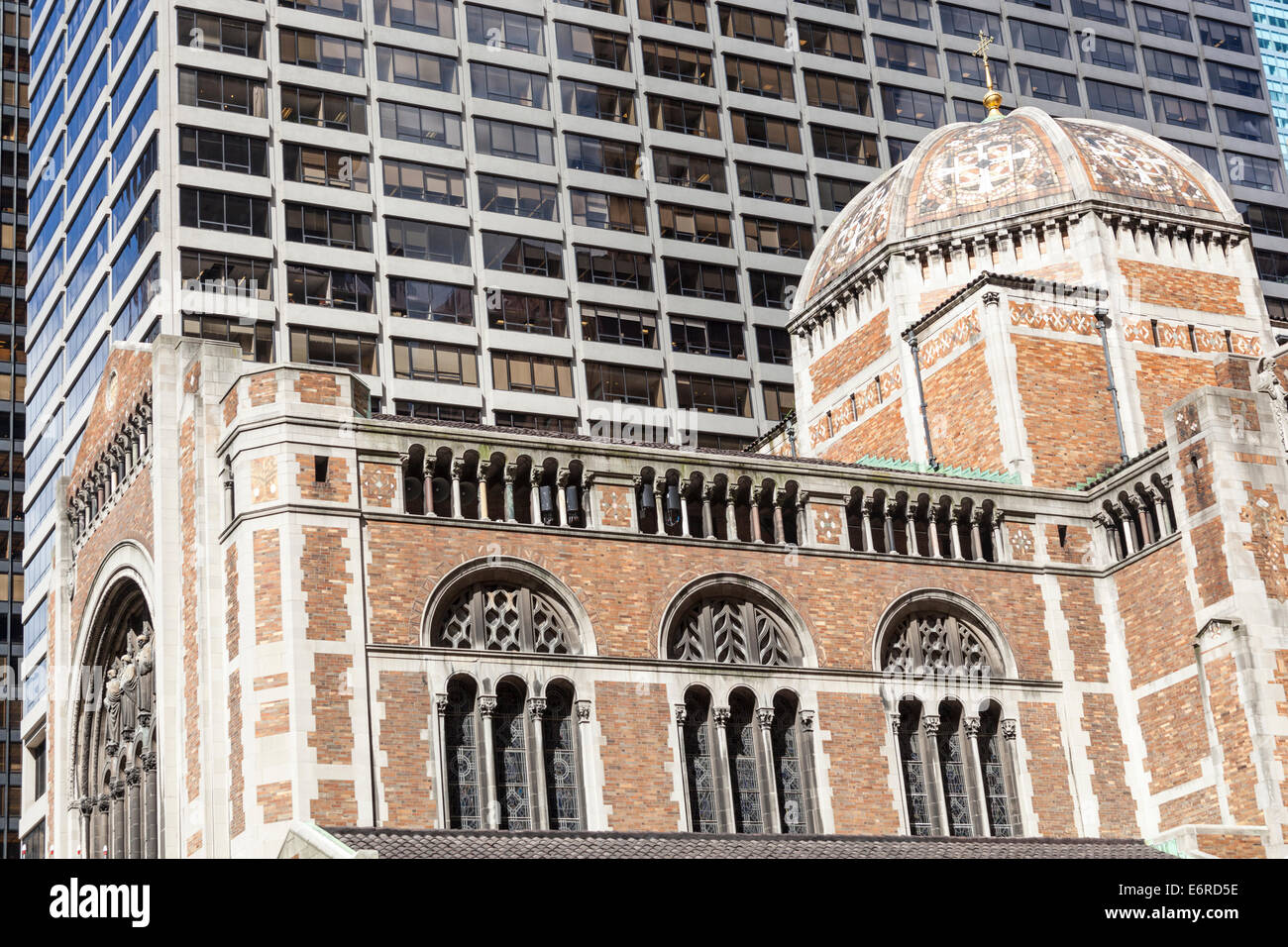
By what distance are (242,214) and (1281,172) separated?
211 ft

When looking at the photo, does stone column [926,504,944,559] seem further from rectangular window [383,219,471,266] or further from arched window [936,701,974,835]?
rectangular window [383,219,471,266]

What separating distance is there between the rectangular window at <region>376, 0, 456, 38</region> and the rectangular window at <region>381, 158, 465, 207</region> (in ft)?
22.9

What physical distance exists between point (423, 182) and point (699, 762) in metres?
49.5

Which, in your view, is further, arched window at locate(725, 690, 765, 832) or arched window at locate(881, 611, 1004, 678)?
arched window at locate(881, 611, 1004, 678)

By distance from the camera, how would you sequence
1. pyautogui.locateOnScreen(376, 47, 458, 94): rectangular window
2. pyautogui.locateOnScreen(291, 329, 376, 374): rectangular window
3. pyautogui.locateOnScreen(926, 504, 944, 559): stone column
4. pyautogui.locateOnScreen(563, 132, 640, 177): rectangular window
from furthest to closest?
pyautogui.locateOnScreen(563, 132, 640, 177): rectangular window, pyautogui.locateOnScreen(376, 47, 458, 94): rectangular window, pyautogui.locateOnScreen(291, 329, 376, 374): rectangular window, pyautogui.locateOnScreen(926, 504, 944, 559): stone column

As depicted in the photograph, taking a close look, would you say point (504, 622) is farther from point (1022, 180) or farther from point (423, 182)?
point (423, 182)

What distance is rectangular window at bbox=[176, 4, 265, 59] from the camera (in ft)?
275

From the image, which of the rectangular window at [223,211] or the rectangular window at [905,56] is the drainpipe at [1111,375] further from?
the rectangular window at [905,56]

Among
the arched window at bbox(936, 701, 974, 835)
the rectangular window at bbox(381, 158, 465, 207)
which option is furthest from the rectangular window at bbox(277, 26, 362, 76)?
the arched window at bbox(936, 701, 974, 835)

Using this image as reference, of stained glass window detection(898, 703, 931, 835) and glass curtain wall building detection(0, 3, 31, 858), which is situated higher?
glass curtain wall building detection(0, 3, 31, 858)

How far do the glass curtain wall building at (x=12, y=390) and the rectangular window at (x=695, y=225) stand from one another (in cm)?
3877

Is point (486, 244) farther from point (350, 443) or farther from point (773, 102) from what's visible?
point (350, 443)

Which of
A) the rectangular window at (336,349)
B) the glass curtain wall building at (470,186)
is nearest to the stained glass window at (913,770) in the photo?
the glass curtain wall building at (470,186)

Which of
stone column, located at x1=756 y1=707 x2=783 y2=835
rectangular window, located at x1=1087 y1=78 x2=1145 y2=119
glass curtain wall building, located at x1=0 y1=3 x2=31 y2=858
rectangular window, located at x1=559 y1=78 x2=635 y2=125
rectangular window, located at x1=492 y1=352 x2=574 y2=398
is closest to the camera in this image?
stone column, located at x1=756 y1=707 x2=783 y2=835
